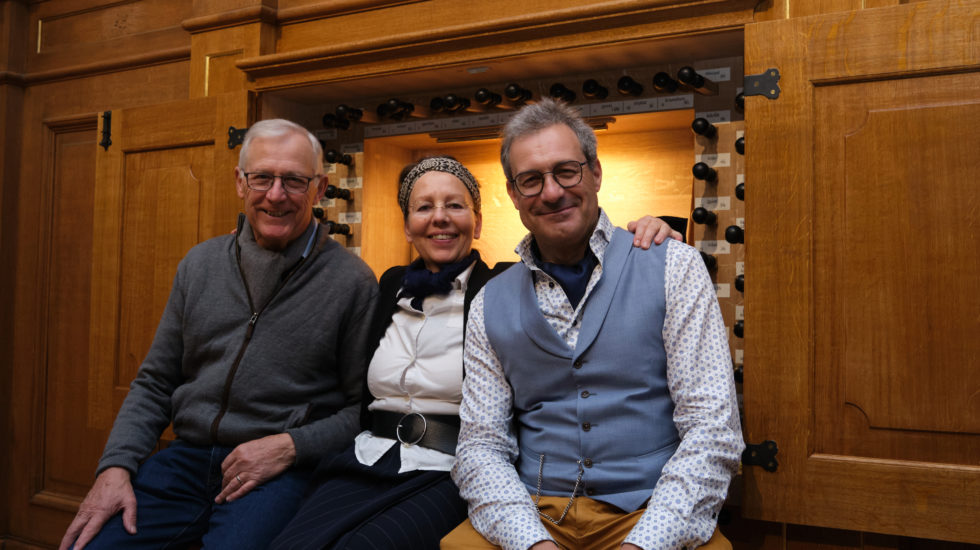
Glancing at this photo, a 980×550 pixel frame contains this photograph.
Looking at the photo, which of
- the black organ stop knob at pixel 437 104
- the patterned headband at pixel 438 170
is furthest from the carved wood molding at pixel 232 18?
the patterned headband at pixel 438 170

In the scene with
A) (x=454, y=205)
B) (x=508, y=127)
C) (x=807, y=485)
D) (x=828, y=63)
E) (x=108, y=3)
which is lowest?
(x=807, y=485)

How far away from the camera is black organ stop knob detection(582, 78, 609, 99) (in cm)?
278

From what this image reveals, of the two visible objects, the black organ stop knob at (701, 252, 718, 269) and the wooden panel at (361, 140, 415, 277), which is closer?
the black organ stop knob at (701, 252, 718, 269)

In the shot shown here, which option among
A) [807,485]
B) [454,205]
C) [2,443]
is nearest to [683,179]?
[454,205]

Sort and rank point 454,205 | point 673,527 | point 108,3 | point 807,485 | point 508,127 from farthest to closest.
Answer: point 108,3 < point 454,205 < point 807,485 < point 508,127 < point 673,527

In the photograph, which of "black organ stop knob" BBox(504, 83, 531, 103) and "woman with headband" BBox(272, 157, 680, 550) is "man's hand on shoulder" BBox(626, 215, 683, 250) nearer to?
"woman with headband" BBox(272, 157, 680, 550)

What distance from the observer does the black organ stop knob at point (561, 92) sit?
9.34 ft

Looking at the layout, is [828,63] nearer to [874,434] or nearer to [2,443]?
[874,434]

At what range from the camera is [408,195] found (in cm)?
232

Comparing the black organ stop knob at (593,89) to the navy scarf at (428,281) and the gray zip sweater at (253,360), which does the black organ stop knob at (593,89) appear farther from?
the gray zip sweater at (253,360)

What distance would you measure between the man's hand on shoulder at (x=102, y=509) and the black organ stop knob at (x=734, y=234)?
199cm

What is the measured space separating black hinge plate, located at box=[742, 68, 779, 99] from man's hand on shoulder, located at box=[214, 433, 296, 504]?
168cm

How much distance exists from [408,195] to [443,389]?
2.09 feet

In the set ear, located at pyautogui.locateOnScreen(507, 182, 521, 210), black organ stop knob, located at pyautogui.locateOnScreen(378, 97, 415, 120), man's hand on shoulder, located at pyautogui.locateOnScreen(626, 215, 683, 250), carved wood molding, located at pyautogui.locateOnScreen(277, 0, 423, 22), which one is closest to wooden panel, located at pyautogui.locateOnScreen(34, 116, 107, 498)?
carved wood molding, located at pyautogui.locateOnScreen(277, 0, 423, 22)
